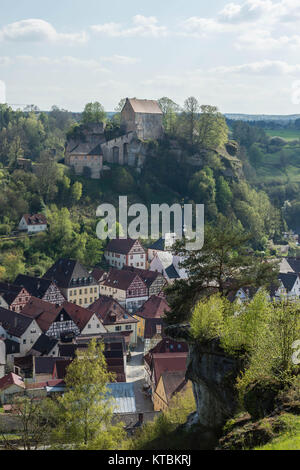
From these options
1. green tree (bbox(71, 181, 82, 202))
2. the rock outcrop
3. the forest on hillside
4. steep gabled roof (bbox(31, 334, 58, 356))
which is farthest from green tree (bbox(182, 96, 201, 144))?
the rock outcrop

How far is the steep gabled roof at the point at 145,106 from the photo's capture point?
81125mm

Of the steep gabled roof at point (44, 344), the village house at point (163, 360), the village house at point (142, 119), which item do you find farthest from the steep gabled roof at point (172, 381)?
the village house at point (142, 119)

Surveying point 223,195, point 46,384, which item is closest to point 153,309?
point 46,384

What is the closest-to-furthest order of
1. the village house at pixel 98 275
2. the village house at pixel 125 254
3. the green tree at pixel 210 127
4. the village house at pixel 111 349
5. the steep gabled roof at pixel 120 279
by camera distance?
the village house at pixel 111 349 < the steep gabled roof at pixel 120 279 < the village house at pixel 98 275 < the village house at pixel 125 254 < the green tree at pixel 210 127

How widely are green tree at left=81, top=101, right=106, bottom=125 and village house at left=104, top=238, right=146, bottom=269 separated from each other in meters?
24.2

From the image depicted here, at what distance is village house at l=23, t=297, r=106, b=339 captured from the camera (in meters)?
40.5

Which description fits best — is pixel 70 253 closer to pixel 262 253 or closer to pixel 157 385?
pixel 262 253

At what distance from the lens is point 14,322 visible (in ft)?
133

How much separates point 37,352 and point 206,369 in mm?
21054

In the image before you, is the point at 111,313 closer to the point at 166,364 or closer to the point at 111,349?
the point at 111,349

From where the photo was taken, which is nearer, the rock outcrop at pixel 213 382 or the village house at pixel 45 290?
the rock outcrop at pixel 213 382

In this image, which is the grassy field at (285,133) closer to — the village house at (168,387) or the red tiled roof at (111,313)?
Result: the red tiled roof at (111,313)

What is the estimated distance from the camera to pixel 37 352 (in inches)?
1502

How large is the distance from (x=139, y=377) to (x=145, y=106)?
174 ft
